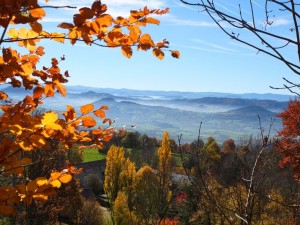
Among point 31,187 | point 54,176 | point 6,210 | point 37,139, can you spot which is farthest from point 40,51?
point 6,210

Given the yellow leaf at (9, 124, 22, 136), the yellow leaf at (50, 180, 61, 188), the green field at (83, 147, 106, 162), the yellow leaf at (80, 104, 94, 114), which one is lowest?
the green field at (83, 147, 106, 162)

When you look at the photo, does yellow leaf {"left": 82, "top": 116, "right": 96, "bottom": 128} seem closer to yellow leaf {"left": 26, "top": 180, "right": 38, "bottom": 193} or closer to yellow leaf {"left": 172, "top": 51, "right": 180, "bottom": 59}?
yellow leaf {"left": 26, "top": 180, "right": 38, "bottom": 193}

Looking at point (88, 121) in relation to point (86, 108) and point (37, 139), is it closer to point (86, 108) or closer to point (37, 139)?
point (86, 108)

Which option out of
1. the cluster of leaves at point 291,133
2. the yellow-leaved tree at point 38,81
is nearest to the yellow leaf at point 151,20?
the yellow-leaved tree at point 38,81

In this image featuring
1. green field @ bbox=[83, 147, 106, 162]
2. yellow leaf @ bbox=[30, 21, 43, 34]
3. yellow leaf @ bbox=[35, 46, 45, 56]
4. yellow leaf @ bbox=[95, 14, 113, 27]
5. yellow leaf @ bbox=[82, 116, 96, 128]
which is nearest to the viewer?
yellow leaf @ bbox=[30, 21, 43, 34]

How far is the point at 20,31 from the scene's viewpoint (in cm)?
233

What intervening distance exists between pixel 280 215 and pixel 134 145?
5827cm

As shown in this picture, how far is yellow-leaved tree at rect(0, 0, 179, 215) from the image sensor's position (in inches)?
75.9

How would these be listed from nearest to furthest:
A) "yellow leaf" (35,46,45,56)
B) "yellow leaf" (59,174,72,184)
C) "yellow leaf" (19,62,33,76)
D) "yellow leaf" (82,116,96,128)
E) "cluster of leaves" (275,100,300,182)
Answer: "yellow leaf" (59,174,72,184), "yellow leaf" (19,62,33,76), "yellow leaf" (82,116,96,128), "yellow leaf" (35,46,45,56), "cluster of leaves" (275,100,300,182)

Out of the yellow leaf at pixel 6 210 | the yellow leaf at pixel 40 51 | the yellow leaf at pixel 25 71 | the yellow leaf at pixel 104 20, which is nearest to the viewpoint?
the yellow leaf at pixel 6 210

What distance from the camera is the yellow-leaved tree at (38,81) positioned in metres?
1.93

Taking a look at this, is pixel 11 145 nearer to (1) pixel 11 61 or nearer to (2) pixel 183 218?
(1) pixel 11 61

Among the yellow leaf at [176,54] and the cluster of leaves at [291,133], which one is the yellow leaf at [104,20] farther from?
the cluster of leaves at [291,133]

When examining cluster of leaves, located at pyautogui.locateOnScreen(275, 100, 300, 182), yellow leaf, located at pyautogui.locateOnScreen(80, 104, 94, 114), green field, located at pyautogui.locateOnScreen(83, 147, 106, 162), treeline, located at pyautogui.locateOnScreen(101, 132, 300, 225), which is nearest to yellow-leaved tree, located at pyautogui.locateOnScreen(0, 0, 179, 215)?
yellow leaf, located at pyautogui.locateOnScreen(80, 104, 94, 114)
